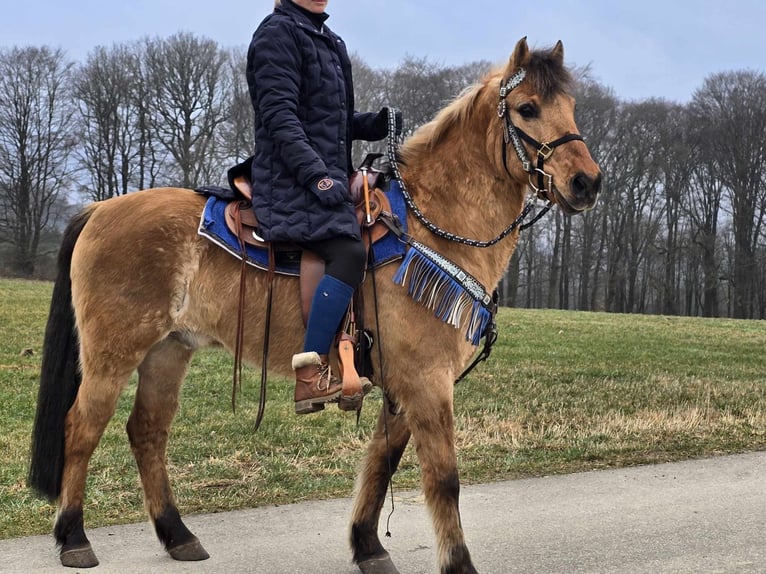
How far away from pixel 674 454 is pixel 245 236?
4425 mm

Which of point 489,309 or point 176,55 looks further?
point 176,55

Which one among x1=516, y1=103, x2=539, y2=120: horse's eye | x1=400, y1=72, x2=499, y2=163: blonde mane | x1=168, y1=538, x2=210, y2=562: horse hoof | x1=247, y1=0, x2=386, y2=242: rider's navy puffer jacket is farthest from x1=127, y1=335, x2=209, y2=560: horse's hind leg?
x1=516, y1=103, x2=539, y2=120: horse's eye

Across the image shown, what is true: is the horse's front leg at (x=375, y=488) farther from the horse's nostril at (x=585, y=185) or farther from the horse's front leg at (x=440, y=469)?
the horse's nostril at (x=585, y=185)

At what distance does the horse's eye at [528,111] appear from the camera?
138 inches

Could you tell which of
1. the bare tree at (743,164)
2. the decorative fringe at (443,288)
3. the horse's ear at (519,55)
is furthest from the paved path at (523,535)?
the bare tree at (743,164)

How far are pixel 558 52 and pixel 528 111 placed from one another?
36cm

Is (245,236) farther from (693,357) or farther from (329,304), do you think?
(693,357)

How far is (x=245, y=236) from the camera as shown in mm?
3703

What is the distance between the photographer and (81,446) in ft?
12.6

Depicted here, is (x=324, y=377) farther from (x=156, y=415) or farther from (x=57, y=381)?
(x=57, y=381)

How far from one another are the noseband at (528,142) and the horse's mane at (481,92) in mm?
78

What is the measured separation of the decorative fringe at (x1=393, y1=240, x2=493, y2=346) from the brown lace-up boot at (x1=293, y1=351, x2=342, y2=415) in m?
0.56

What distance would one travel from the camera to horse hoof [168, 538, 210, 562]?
13.0 feet

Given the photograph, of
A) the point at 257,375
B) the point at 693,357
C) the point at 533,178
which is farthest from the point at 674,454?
the point at 693,357
